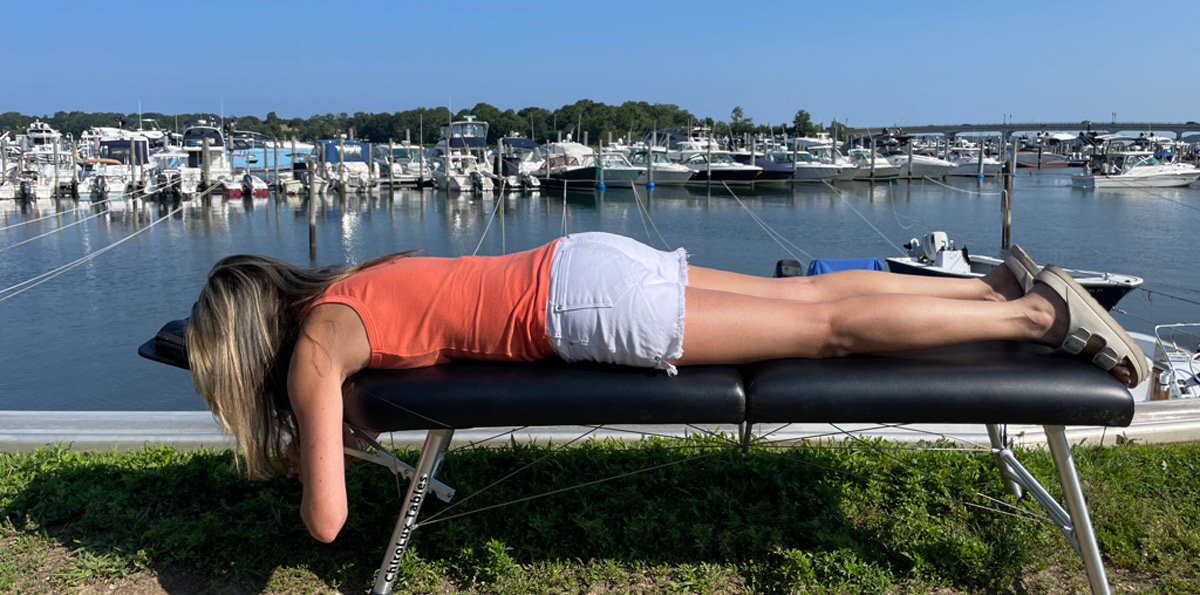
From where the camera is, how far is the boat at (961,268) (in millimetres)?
8281

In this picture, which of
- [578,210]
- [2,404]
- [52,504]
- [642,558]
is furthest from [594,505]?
[578,210]

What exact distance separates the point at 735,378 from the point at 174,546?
4.73ft

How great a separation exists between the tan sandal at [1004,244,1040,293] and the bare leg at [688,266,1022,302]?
0.03 meters

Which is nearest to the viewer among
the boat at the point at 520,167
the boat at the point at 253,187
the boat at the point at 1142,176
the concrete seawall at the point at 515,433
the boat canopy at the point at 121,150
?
the concrete seawall at the point at 515,433

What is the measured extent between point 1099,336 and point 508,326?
1234mm

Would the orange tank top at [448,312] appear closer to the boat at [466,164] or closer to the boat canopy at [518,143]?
the boat at [466,164]

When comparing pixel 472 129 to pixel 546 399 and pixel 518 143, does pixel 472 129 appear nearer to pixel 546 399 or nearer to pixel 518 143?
pixel 518 143

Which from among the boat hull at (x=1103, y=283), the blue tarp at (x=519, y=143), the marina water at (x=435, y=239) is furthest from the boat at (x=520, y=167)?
the boat hull at (x=1103, y=283)

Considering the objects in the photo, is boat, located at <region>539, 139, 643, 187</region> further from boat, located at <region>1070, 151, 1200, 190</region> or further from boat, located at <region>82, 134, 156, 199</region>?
boat, located at <region>1070, 151, 1200, 190</region>

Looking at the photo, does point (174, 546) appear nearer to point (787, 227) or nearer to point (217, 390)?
point (217, 390)

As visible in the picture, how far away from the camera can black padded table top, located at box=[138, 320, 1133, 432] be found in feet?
6.01

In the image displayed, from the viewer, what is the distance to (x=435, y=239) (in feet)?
75.4

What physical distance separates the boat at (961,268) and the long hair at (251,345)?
6.86 meters

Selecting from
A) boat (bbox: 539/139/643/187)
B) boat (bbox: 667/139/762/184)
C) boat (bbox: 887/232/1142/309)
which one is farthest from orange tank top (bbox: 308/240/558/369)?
boat (bbox: 667/139/762/184)
